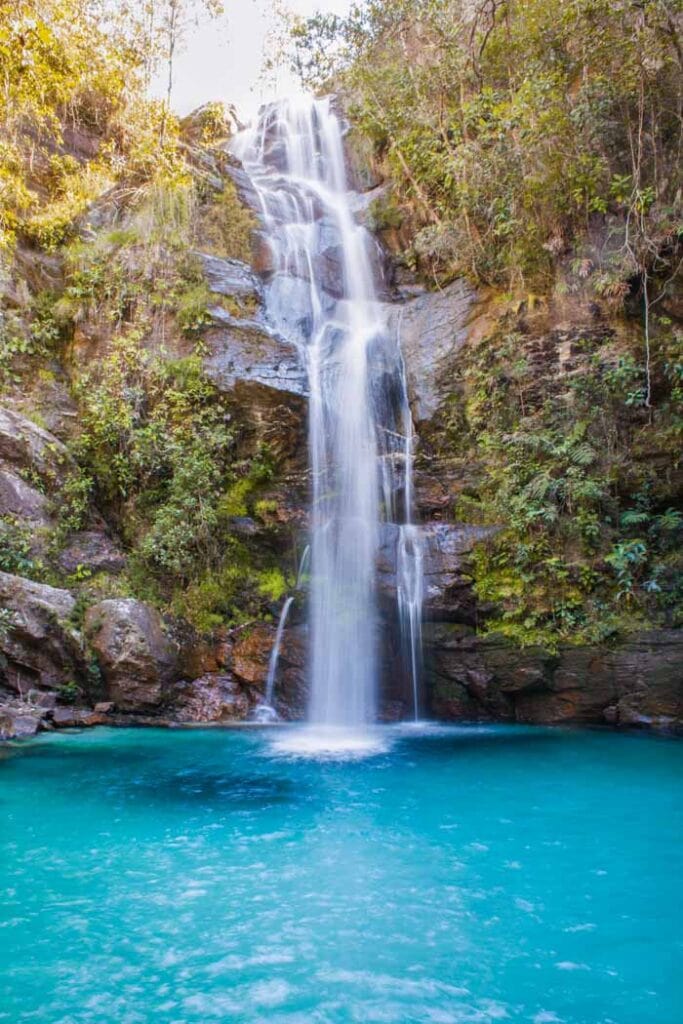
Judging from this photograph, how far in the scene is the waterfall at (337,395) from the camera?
11.4 meters

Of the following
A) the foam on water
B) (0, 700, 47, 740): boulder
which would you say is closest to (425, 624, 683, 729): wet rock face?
the foam on water

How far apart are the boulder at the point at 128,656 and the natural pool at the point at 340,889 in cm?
211

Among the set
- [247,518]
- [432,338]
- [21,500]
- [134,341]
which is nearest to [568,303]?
[432,338]

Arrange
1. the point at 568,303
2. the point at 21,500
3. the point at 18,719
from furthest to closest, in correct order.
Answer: the point at 568,303 → the point at 21,500 → the point at 18,719

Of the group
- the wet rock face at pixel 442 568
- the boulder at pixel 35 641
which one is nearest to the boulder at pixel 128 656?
the boulder at pixel 35 641

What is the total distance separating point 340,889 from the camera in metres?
4.85

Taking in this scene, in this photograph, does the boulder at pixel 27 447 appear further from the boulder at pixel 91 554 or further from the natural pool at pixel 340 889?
the natural pool at pixel 340 889

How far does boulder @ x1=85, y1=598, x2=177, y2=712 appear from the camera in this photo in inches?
409

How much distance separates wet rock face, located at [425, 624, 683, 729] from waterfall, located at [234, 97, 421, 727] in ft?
2.27

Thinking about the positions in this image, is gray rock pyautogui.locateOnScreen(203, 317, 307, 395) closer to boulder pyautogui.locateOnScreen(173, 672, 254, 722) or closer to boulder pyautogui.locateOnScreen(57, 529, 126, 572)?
boulder pyautogui.locateOnScreen(57, 529, 126, 572)

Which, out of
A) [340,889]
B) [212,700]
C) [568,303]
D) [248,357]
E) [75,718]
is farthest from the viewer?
[248,357]

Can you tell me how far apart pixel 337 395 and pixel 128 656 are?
21.1 ft

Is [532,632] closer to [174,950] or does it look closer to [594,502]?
[594,502]

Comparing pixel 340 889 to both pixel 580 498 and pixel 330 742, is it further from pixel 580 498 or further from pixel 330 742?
pixel 580 498
